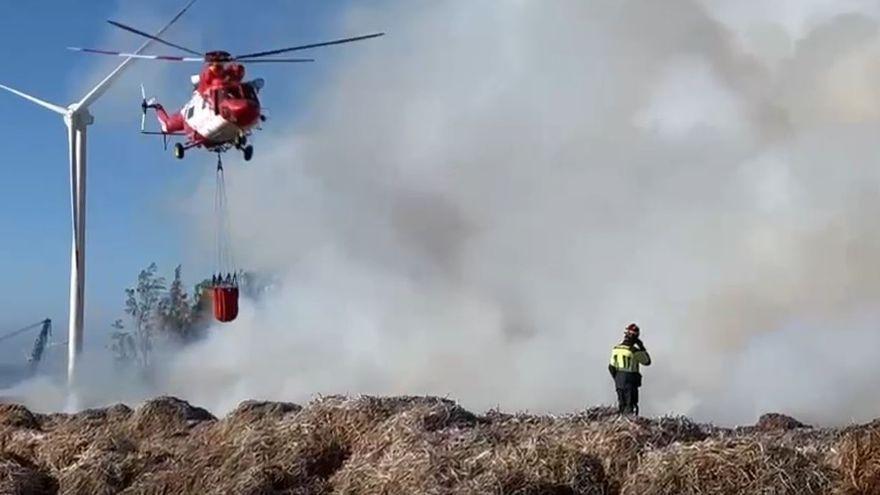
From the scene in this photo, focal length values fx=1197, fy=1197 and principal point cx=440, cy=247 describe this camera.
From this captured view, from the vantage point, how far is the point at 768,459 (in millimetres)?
14125

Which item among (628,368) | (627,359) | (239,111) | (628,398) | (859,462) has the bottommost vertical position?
(859,462)

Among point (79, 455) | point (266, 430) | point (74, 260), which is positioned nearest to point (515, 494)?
point (266, 430)

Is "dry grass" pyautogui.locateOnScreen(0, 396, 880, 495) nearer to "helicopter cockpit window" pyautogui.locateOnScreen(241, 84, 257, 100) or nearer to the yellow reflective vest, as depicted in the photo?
the yellow reflective vest

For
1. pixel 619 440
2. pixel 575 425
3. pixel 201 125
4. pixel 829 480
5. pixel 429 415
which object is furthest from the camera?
pixel 201 125

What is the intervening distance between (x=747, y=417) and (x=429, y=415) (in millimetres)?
38507

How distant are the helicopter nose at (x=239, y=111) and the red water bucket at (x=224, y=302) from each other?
5711mm

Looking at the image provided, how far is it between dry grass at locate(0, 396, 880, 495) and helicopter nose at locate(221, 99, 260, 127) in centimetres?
1958

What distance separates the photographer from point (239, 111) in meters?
39.7

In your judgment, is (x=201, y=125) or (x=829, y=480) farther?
(x=201, y=125)

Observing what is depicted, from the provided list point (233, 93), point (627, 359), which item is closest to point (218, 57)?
point (233, 93)

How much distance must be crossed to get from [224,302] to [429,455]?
23.6 m

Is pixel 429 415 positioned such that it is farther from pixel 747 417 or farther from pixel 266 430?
pixel 747 417

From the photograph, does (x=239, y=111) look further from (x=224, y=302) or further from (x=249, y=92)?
(x=224, y=302)

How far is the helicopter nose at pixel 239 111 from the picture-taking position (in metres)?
39.7
